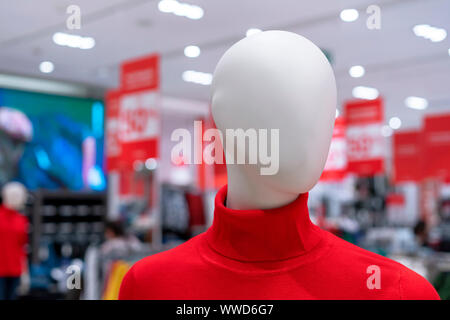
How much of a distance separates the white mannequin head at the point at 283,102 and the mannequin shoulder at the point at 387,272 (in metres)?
0.11

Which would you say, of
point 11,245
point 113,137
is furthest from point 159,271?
point 113,137

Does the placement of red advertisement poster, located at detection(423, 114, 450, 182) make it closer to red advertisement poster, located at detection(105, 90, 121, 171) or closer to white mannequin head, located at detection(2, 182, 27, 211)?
red advertisement poster, located at detection(105, 90, 121, 171)

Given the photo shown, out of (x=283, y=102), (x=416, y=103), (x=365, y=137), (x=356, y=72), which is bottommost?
(x=283, y=102)

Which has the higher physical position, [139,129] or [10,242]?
[139,129]

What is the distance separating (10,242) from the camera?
15.6 feet

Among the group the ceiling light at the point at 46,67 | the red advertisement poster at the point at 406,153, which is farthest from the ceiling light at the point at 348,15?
the red advertisement poster at the point at 406,153

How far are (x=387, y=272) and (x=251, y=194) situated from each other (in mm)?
211

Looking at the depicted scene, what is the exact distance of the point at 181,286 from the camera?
836 millimetres

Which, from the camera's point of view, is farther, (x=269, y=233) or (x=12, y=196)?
(x=12, y=196)

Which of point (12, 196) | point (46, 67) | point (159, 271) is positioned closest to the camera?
point (159, 271)

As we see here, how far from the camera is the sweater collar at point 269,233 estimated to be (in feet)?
2.62

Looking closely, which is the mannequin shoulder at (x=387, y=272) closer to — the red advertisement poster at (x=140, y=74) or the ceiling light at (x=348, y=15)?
the ceiling light at (x=348, y=15)

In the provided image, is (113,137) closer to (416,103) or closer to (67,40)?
(416,103)
